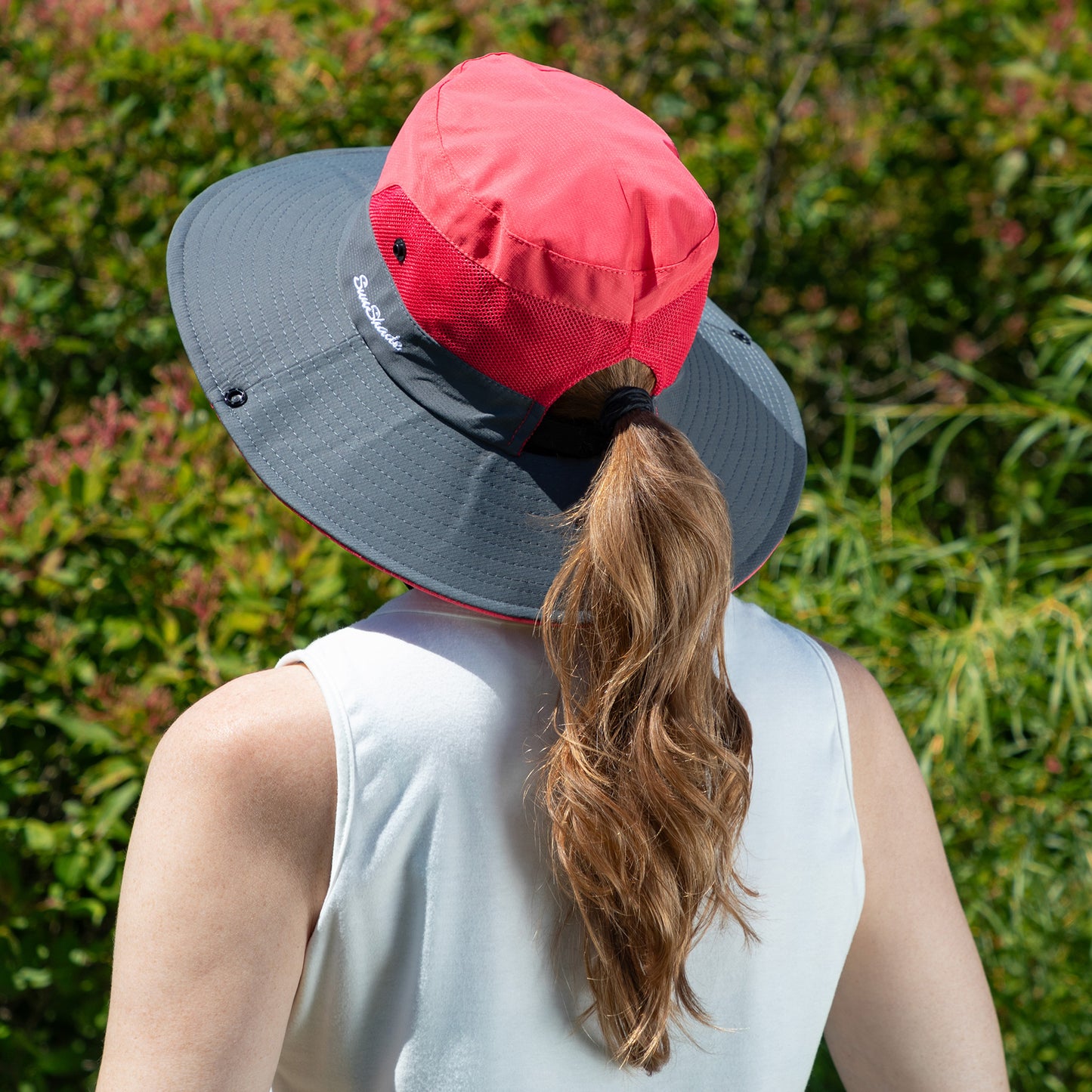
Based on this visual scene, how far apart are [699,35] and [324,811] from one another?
10.6ft

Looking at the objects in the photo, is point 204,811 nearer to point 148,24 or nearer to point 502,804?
point 502,804

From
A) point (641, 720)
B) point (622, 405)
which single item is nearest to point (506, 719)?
point (641, 720)

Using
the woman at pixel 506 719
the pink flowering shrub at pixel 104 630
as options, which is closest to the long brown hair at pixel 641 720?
the woman at pixel 506 719

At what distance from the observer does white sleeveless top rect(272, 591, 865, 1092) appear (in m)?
0.81

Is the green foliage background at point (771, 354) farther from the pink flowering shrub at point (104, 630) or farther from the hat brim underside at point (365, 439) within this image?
the hat brim underside at point (365, 439)

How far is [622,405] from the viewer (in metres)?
0.89

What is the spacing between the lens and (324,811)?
80 cm

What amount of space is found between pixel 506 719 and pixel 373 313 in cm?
37

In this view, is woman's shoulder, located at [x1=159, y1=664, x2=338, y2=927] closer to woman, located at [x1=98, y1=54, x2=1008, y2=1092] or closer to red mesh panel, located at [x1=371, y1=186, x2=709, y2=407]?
woman, located at [x1=98, y1=54, x2=1008, y2=1092]

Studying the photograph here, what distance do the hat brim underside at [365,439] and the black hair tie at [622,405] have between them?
0.06 metres

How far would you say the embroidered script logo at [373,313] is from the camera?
3.10 feet

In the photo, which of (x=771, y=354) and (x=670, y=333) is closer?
(x=670, y=333)

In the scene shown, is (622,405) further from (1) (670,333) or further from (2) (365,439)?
(2) (365,439)

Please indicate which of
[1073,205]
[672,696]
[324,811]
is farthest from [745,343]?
[1073,205]
